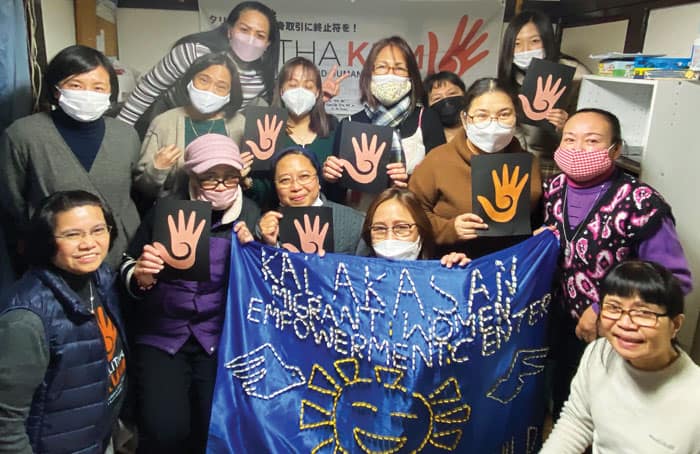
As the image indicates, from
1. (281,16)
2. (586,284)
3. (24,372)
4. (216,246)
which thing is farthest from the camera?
(281,16)

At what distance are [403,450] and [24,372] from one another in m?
1.08

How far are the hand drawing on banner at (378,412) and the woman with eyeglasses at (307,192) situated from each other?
1.46ft

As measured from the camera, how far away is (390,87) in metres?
2.29

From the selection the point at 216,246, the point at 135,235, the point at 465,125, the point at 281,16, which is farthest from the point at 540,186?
the point at 281,16

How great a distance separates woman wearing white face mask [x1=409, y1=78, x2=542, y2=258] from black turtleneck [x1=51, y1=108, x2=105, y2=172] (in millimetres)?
1146

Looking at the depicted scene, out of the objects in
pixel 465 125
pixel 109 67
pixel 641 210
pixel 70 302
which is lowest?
pixel 70 302

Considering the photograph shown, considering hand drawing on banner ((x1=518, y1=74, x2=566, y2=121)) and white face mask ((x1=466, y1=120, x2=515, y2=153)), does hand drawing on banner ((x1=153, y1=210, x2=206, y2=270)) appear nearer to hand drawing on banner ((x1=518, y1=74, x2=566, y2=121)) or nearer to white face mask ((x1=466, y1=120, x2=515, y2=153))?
white face mask ((x1=466, y1=120, x2=515, y2=153))

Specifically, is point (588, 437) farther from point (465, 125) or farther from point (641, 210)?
point (465, 125)

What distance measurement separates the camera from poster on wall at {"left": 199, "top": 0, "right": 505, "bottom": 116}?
11.0 feet

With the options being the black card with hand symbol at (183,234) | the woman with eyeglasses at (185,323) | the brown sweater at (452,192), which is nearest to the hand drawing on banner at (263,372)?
the woman with eyeglasses at (185,323)

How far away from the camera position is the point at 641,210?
5.34 feet

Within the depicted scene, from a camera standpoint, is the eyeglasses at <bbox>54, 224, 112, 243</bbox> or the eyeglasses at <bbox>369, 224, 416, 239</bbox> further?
the eyeglasses at <bbox>369, 224, 416, 239</bbox>

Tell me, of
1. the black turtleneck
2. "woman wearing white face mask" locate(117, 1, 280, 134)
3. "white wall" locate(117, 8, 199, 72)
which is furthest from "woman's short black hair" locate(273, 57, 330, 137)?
"white wall" locate(117, 8, 199, 72)

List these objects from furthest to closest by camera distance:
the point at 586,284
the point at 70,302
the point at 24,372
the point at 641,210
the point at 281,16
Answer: the point at 281,16
the point at 586,284
the point at 641,210
the point at 70,302
the point at 24,372
